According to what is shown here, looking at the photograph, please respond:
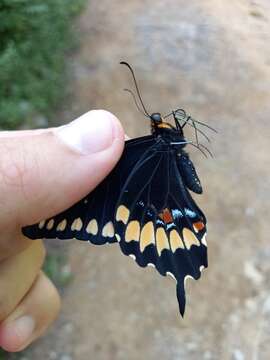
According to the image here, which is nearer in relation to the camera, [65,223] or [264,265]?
[65,223]

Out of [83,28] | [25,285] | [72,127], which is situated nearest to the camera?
[72,127]

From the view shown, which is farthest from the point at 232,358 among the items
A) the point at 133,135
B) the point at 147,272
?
the point at 133,135

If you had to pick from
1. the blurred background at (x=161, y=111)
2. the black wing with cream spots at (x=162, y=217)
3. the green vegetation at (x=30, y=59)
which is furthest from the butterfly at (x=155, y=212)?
the green vegetation at (x=30, y=59)

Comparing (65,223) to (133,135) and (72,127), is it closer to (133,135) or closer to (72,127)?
(72,127)

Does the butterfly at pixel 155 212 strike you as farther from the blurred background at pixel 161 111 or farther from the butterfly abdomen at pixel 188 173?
the blurred background at pixel 161 111

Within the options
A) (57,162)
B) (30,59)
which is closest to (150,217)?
(57,162)

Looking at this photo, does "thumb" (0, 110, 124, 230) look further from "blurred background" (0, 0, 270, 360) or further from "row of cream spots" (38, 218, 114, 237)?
"blurred background" (0, 0, 270, 360)
